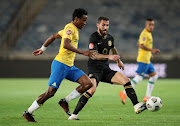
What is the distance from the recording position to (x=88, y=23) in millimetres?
22656

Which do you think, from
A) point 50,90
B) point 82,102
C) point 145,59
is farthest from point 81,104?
point 145,59

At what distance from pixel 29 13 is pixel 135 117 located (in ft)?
55.8

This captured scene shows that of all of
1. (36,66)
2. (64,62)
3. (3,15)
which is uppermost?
(64,62)

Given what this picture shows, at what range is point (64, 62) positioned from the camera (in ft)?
20.4

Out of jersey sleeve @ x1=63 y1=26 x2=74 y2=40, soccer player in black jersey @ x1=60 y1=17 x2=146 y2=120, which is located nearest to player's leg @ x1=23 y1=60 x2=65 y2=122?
jersey sleeve @ x1=63 y1=26 x2=74 y2=40

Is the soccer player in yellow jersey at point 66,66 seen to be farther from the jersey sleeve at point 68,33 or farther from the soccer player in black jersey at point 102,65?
the soccer player in black jersey at point 102,65

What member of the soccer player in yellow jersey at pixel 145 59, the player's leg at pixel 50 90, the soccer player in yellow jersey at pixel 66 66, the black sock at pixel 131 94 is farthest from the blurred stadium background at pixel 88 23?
the player's leg at pixel 50 90

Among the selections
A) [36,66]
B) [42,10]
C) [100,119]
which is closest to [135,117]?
[100,119]

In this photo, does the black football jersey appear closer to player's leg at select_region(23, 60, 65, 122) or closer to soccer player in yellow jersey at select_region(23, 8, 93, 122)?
soccer player in yellow jersey at select_region(23, 8, 93, 122)

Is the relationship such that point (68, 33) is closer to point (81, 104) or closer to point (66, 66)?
point (66, 66)

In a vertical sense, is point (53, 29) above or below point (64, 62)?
below

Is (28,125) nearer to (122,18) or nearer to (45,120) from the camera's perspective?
(45,120)

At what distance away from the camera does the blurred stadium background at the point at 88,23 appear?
21.1 meters

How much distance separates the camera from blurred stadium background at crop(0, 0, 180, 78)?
2112 centimetres
